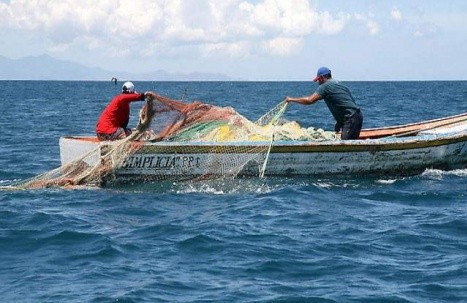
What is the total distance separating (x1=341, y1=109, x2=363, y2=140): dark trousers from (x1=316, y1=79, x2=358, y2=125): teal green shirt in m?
0.08

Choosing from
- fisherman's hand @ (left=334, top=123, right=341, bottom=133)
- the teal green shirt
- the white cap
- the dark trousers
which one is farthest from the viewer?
fisherman's hand @ (left=334, top=123, right=341, bottom=133)

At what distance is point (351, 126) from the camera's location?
14.2 m

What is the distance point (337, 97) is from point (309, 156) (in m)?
1.28

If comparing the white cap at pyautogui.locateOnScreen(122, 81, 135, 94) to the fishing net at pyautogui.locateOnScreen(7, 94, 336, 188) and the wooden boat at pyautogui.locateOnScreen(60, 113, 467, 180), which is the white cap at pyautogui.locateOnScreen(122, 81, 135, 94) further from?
the wooden boat at pyautogui.locateOnScreen(60, 113, 467, 180)

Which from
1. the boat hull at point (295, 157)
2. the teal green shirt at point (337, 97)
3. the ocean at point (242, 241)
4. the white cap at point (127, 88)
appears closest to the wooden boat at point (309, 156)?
the boat hull at point (295, 157)

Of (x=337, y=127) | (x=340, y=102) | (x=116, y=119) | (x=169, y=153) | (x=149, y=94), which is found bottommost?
(x=169, y=153)

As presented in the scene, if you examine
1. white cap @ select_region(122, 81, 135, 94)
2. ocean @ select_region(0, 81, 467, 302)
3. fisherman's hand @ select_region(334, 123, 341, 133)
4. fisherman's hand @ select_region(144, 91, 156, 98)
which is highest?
white cap @ select_region(122, 81, 135, 94)

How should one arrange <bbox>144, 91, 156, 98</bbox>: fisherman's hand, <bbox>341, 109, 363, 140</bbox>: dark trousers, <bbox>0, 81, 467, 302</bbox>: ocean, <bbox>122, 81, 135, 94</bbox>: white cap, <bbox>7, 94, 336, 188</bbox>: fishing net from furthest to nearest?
<bbox>341, 109, 363, 140</bbox>: dark trousers → <bbox>122, 81, 135, 94</bbox>: white cap → <bbox>144, 91, 156, 98</bbox>: fisherman's hand → <bbox>7, 94, 336, 188</bbox>: fishing net → <bbox>0, 81, 467, 302</bbox>: ocean

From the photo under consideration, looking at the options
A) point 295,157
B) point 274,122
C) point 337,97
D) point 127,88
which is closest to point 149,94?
point 127,88

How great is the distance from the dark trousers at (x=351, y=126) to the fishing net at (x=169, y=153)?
1.33m

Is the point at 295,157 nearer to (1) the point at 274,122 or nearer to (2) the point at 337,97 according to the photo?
(1) the point at 274,122

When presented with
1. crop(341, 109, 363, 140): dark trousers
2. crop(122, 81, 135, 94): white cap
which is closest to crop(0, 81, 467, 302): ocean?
crop(341, 109, 363, 140): dark trousers

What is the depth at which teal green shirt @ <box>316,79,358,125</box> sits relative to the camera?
46.2ft

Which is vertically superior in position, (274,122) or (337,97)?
(337,97)
